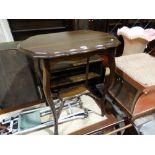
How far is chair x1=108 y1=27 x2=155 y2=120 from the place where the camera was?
3.16 feet

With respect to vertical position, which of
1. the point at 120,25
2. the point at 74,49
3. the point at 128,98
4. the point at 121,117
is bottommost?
the point at 121,117

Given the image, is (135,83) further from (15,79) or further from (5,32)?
(5,32)

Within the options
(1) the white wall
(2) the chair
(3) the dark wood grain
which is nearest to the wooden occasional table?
(2) the chair

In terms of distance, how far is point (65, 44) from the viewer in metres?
0.76

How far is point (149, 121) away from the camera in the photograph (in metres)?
1.10

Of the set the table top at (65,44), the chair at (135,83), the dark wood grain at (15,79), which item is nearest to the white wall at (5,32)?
the dark wood grain at (15,79)

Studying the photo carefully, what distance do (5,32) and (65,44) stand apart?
2.34 ft

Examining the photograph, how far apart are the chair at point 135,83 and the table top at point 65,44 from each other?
13.0 inches

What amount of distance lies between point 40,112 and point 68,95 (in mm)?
274

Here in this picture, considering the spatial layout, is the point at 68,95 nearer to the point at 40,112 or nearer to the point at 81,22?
the point at 40,112
